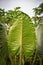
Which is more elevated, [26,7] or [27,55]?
[26,7]

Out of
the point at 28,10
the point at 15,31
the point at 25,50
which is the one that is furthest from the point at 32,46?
the point at 28,10

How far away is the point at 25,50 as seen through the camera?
1472 mm

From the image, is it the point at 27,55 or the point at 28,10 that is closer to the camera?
the point at 27,55

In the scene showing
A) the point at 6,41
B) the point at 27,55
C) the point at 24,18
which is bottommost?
the point at 27,55

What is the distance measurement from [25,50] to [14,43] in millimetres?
105

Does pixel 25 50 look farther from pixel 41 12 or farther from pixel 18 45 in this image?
pixel 41 12

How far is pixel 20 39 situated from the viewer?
1.46m

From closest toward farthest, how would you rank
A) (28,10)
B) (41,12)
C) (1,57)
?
(1,57), (41,12), (28,10)

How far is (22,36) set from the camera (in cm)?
146

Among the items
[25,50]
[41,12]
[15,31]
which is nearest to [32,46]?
[25,50]

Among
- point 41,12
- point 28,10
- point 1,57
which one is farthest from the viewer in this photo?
point 28,10

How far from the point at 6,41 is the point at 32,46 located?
0.69ft

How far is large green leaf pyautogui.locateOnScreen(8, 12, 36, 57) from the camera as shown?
1.44m

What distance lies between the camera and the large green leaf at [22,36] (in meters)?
1.44
